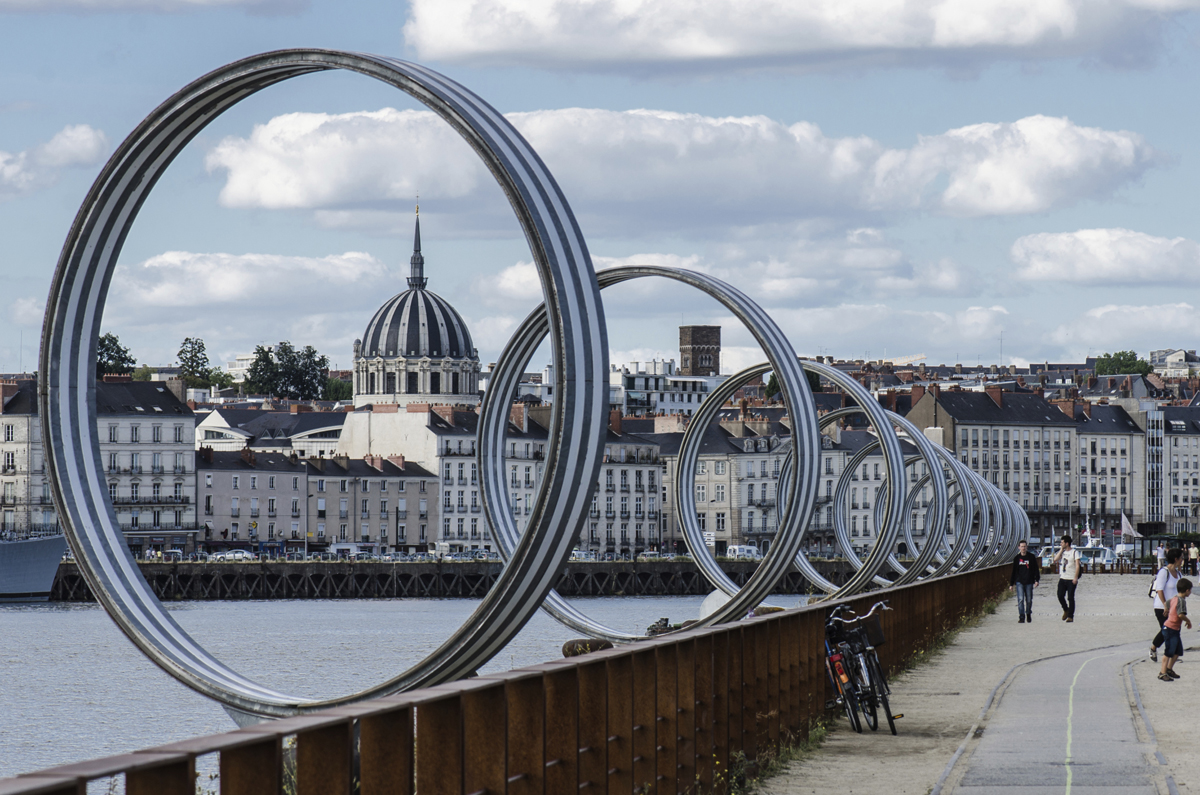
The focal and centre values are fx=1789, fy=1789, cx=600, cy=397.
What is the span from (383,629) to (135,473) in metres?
46.8

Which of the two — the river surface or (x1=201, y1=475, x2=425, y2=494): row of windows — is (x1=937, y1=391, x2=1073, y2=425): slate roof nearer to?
(x1=201, y1=475, x2=425, y2=494): row of windows

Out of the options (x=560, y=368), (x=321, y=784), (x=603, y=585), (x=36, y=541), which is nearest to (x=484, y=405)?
(x=560, y=368)

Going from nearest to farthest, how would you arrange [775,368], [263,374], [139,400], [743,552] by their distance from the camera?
[775,368]
[139,400]
[743,552]
[263,374]

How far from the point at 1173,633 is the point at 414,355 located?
514 feet

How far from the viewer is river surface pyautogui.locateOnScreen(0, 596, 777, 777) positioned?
35344 mm

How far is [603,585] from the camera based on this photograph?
10831 centimetres

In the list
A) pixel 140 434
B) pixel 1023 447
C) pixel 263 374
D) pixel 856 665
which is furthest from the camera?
pixel 263 374

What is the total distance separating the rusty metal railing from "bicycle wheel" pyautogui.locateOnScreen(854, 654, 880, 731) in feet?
1.22

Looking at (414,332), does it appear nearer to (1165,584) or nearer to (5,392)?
(5,392)

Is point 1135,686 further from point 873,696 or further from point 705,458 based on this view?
point 705,458

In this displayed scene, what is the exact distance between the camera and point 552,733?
312 inches

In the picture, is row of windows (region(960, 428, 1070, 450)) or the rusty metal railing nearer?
the rusty metal railing

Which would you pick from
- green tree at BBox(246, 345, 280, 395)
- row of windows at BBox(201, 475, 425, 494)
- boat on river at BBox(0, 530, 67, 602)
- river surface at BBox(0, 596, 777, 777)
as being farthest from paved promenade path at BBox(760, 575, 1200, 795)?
green tree at BBox(246, 345, 280, 395)

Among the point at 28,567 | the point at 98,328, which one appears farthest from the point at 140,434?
the point at 98,328
